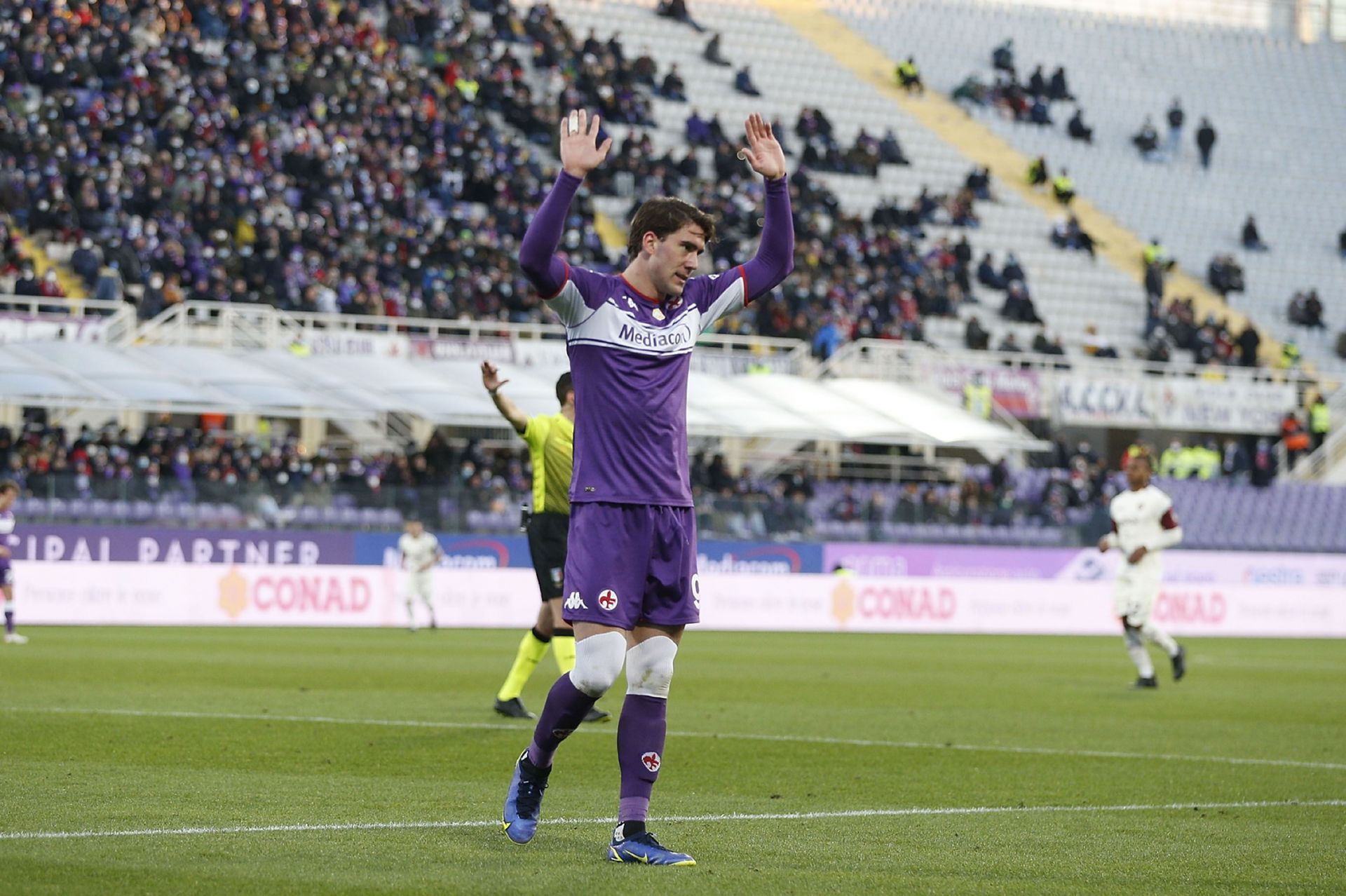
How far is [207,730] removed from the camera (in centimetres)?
1248

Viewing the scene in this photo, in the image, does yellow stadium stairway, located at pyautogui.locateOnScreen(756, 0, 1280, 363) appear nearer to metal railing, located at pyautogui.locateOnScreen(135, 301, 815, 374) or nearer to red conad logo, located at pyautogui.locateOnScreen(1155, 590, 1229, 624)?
metal railing, located at pyautogui.locateOnScreen(135, 301, 815, 374)

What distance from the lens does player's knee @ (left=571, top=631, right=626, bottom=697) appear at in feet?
23.6

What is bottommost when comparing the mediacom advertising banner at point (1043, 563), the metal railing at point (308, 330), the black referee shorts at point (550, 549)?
the mediacom advertising banner at point (1043, 563)

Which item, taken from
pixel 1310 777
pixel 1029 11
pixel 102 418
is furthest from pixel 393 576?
pixel 1029 11

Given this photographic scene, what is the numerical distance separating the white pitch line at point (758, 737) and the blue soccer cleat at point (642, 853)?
18.4 ft

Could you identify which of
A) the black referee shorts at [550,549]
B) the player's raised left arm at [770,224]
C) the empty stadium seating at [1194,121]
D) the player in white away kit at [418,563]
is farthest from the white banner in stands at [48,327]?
the empty stadium seating at [1194,121]

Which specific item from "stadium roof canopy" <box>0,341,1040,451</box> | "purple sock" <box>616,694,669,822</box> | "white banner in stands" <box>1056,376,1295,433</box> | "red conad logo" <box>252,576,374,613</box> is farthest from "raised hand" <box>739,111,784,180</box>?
"white banner in stands" <box>1056,376,1295,433</box>

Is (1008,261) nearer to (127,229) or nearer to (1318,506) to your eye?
(1318,506)

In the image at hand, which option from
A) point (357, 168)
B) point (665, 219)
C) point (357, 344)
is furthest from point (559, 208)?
point (357, 168)

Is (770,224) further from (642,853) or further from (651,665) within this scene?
(642,853)

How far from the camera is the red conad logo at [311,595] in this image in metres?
29.5

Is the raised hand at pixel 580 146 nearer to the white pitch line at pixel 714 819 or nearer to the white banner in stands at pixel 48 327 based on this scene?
the white pitch line at pixel 714 819

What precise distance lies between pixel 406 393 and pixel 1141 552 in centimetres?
1828

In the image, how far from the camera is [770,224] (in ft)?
25.8
